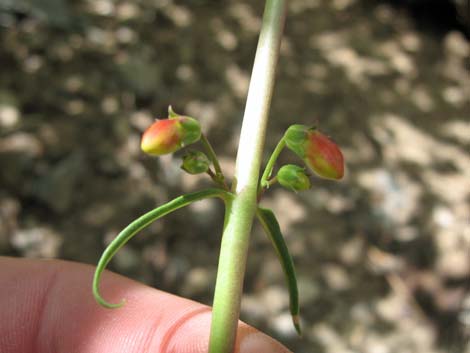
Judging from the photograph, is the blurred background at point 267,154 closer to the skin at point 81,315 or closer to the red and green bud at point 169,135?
the skin at point 81,315

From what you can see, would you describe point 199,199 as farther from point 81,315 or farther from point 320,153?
point 81,315

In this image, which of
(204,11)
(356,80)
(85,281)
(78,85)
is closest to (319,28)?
(356,80)

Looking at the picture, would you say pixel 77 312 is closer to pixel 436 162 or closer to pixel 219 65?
pixel 219 65

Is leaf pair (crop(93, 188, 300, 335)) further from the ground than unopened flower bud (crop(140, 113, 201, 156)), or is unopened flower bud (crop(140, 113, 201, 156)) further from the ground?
unopened flower bud (crop(140, 113, 201, 156))

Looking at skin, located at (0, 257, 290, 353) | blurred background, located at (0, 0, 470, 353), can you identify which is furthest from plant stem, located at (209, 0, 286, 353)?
blurred background, located at (0, 0, 470, 353)

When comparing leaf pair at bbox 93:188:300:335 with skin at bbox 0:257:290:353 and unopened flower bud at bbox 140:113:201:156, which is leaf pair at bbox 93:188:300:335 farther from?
skin at bbox 0:257:290:353

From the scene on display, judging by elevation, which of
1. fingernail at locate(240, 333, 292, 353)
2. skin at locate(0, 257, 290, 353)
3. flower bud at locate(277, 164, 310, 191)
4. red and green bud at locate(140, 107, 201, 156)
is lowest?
skin at locate(0, 257, 290, 353)
